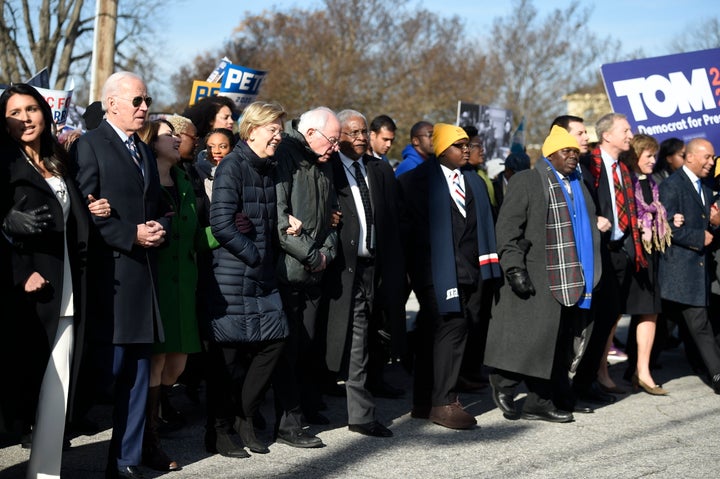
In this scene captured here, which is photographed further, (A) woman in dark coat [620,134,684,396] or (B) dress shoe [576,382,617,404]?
(A) woman in dark coat [620,134,684,396]

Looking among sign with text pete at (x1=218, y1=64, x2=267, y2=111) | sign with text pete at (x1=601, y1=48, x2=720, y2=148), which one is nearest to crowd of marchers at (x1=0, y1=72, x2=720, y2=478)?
sign with text pete at (x1=601, y1=48, x2=720, y2=148)

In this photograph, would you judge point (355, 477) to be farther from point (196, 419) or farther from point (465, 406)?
point (465, 406)

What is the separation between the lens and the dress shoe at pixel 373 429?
736 cm

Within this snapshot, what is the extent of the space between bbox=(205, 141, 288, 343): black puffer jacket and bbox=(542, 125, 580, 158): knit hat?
2.55 meters

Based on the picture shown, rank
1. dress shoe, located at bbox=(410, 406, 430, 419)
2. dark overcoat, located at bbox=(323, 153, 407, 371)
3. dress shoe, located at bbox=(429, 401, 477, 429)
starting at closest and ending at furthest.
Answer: dark overcoat, located at bbox=(323, 153, 407, 371) < dress shoe, located at bbox=(429, 401, 477, 429) < dress shoe, located at bbox=(410, 406, 430, 419)

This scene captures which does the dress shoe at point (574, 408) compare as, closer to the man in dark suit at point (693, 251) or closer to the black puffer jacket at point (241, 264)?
the man in dark suit at point (693, 251)

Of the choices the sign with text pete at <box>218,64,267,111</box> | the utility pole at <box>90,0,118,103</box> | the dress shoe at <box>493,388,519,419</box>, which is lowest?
the dress shoe at <box>493,388,519,419</box>

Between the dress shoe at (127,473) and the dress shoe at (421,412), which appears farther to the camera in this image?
the dress shoe at (421,412)

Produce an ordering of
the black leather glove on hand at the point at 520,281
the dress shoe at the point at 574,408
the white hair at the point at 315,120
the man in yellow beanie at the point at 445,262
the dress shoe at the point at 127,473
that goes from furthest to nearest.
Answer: the dress shoe at the point at 574,408, the black leather glove on hand at the point at 520,281, the man in yellow beanie at the point at 445,262, the white hair at the point at 315,120, the dress shoe at the point at 127,473

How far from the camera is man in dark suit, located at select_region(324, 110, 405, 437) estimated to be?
737cm

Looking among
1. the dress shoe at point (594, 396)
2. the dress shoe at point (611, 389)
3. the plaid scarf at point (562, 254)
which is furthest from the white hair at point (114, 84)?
the dress shoe at point (611, 389)

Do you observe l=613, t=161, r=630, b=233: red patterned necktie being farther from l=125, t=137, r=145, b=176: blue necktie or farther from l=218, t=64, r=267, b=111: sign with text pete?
l=125, t=137, r=145, b=176: blue necktie

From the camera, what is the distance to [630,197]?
908cm

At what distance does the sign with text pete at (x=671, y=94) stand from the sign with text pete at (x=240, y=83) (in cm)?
363
